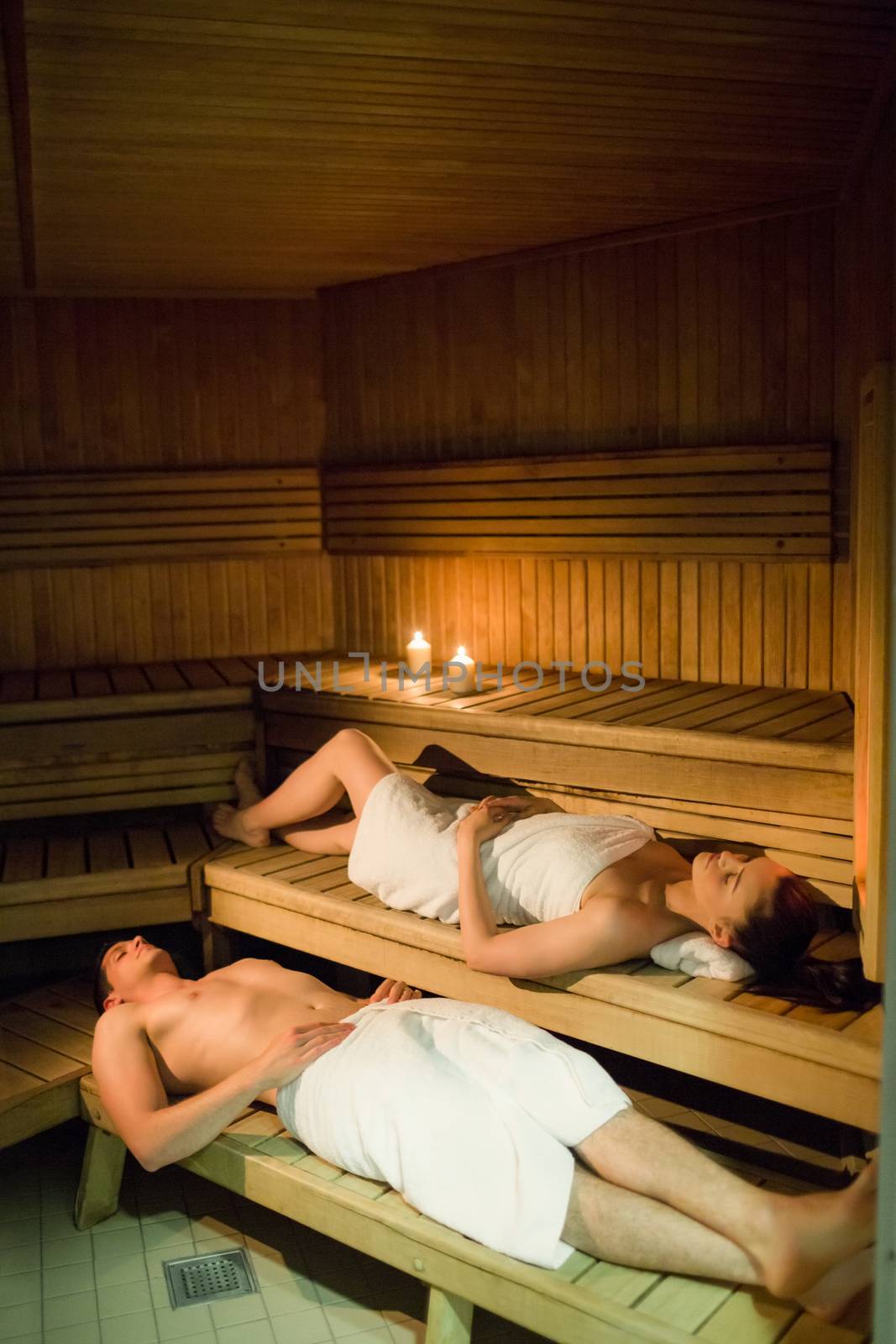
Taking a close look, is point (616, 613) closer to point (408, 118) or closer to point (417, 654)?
point (417, 654)

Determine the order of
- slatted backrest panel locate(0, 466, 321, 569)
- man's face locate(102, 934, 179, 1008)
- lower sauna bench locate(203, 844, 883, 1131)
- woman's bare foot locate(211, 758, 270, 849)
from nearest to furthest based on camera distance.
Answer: lower sauna bench locate(203, 844, 883, 1131) < man's face locate(102, 934, 179, 1008) < woman's bare foot locate(211, 758, 270, 849) < slatted backrest panel locate(0, 466, 321, 569)

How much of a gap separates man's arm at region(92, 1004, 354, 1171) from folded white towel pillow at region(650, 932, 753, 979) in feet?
2.33

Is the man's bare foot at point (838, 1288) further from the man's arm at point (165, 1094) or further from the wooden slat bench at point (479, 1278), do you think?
the man's arm at point (165, 1094)

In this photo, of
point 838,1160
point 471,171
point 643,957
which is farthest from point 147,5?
point 838,1160

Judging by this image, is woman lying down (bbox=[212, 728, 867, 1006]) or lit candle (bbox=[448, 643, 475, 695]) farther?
lit candle (bbox=[448, 643, 475, 695])

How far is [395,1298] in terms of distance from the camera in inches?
107

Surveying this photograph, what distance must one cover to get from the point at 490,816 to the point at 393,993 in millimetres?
487

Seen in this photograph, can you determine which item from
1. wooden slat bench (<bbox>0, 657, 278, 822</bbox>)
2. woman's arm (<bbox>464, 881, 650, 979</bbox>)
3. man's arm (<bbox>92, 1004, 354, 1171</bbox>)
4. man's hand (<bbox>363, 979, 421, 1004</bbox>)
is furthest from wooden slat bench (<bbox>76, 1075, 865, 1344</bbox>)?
wooden slat bench (<bbox>0, 657, 278, 822</bbox>)

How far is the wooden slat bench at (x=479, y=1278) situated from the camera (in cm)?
211

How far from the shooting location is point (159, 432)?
5141mm

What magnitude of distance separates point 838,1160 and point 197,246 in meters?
3.39

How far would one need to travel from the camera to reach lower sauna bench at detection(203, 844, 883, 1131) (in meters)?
2.41

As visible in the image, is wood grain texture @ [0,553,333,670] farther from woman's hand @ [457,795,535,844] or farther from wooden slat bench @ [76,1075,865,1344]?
wooden slat bench @ [76,1075,865,1344]
